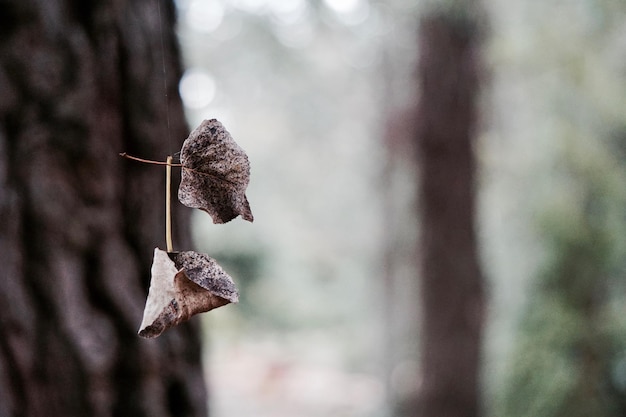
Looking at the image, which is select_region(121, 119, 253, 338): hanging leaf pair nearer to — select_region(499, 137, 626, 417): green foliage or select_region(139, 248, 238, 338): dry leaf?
select_region(139, 248, 238, 338): dry leaf

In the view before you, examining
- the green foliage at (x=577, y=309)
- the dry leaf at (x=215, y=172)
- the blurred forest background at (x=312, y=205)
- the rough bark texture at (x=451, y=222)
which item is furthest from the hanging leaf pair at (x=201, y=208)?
the green foliage at (x=577, y=309)

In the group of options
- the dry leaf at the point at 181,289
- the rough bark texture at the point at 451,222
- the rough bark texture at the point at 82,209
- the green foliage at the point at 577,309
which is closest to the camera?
the dry leaf at the point at 181,289

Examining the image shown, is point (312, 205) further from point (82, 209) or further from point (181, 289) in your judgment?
point (181, 289)

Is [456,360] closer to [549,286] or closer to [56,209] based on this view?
[549,286]

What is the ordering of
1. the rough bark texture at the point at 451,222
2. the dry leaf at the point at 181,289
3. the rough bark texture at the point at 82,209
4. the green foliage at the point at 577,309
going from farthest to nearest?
1. the green foliage at the point at 577,309
2. the rough bark texture at the point at 451,222
3. the rough bark texture at the point at 82,209
4. the dry leaf at the point at 181,289

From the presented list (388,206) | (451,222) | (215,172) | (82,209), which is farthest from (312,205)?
(215,172)

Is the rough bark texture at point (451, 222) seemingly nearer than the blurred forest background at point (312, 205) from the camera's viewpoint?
No

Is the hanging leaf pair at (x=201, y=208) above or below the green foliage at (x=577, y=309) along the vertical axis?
above

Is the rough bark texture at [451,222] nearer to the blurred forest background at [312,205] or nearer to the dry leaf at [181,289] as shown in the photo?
the blurred forest background at [312,205]
